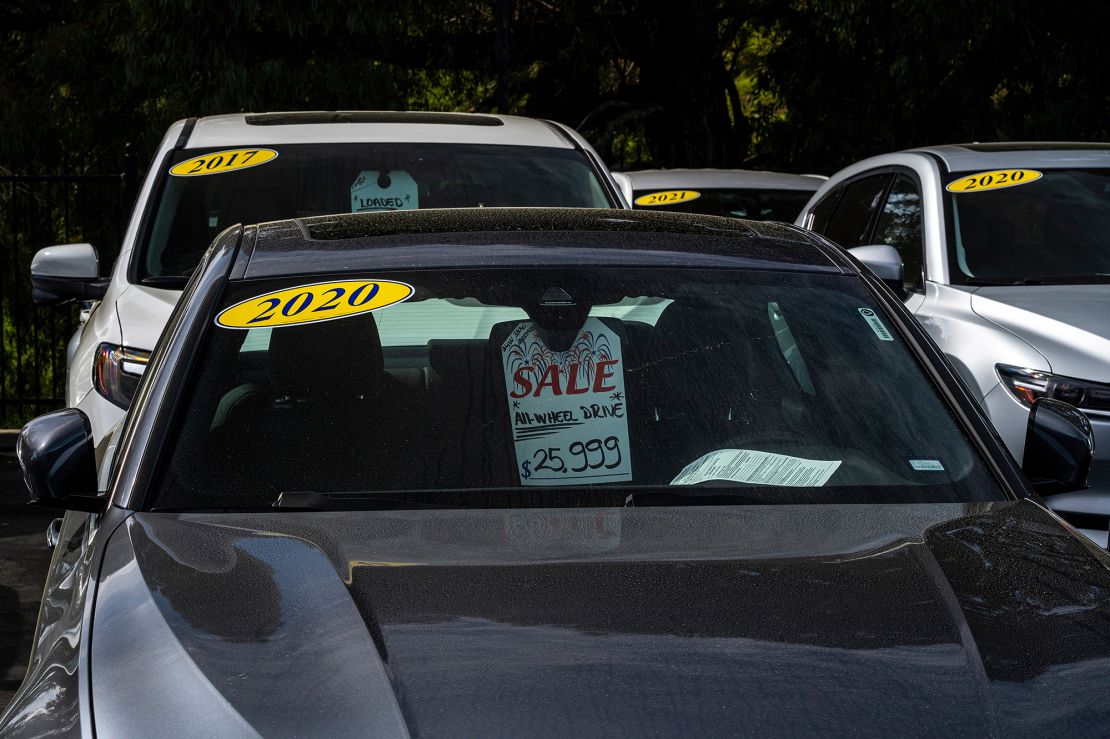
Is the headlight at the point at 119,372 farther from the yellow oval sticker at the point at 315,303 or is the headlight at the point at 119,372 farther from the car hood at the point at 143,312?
the yellow oval sticker at the point at 315,303

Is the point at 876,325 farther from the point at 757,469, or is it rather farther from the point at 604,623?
the point at 604,623

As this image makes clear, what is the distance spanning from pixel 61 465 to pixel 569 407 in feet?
3.17

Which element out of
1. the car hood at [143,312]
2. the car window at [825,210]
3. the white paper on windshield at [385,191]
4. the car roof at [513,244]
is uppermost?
the car roof at [513,244]

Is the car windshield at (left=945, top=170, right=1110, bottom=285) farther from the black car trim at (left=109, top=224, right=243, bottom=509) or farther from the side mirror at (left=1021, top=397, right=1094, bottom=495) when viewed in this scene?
the black car trim at (left=109, top=224, right=243, bottom=509)

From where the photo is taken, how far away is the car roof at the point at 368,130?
611 cm

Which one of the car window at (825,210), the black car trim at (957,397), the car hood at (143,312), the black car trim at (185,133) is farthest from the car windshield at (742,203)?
the black car trim at (957,397)

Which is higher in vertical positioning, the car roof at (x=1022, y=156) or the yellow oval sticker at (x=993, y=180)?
the car roof at (x=1022, y=156)

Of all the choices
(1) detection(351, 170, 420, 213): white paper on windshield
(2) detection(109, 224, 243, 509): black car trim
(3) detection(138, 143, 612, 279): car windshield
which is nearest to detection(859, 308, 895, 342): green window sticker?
(2) detection(109, 224, 243, 509): black car trim

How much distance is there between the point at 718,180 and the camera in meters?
10.2

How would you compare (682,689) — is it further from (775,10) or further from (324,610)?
(775,10)

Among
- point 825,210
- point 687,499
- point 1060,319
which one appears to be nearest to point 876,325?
point 687,499

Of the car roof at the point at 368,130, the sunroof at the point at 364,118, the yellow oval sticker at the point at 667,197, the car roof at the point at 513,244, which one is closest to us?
the car roof at the point at 513,244

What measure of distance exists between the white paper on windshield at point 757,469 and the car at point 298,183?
318 cm

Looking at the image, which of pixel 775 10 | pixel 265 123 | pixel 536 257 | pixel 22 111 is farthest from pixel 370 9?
pixel 536 257
